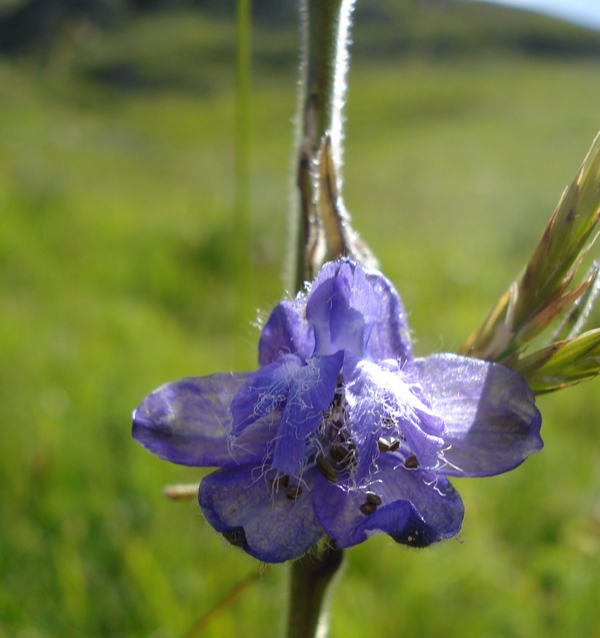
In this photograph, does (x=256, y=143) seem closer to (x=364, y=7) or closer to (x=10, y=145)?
(x=10, y=145)

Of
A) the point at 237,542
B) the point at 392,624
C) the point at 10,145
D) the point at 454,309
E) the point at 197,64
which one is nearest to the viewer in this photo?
the point at 237,542

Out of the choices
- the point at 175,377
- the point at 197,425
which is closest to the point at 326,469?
the point at 197,425

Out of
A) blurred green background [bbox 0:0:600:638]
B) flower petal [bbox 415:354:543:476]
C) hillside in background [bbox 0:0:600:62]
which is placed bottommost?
hillside in background [bbox 0:0:600:62]

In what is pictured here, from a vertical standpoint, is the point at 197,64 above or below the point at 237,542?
below

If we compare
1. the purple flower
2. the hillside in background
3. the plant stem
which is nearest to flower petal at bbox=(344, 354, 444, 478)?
the purple flower

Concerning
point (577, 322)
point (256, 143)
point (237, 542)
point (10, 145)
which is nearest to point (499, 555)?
point (577, 322)

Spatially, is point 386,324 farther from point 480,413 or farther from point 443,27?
point 443,27

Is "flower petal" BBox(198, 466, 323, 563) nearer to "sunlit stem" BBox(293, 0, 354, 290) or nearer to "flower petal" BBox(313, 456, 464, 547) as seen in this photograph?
"flower petal" BBox(313, 456, 464, 547)

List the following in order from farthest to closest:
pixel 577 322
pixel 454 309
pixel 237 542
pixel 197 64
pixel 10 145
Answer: pixel 197 64
pixel 10 145
pixel 454 309
pixel 577 322
pixel 237 542
